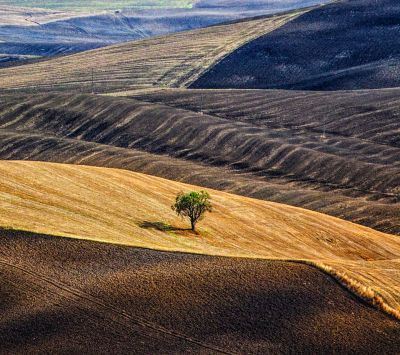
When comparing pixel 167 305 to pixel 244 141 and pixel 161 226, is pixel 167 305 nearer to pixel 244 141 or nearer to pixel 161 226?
pixel 161 226

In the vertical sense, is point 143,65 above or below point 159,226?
above

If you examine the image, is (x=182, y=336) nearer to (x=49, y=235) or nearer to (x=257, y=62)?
(x=49, y=235)

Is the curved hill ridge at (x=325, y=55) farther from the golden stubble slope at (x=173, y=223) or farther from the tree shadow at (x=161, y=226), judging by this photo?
the tree shadow at (x=161, y=226)

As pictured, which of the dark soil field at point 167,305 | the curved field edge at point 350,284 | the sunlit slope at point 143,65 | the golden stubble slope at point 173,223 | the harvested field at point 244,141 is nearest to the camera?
the dark soil field at point 167,305

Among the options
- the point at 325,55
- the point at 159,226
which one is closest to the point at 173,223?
the point at 159,226

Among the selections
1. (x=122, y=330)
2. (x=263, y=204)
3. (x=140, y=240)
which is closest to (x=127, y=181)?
(x=263, y=204)

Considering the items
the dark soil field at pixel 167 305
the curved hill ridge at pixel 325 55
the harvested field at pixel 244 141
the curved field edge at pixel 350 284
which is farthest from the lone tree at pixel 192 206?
the curved hill ridge at pixel 325 55
